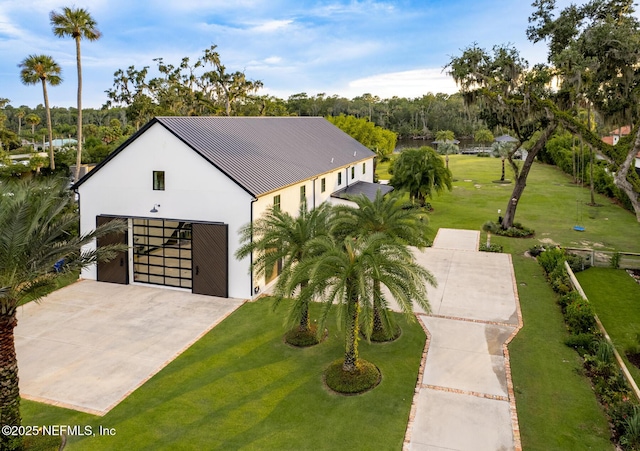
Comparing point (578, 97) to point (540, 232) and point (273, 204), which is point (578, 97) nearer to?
point (540, 232)

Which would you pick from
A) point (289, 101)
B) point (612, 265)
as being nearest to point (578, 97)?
point (612, 265)

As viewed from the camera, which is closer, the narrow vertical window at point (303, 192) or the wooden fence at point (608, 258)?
the wooden fence at point (608, 258)

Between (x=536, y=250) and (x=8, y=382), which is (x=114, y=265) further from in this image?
(x=536, y=250)

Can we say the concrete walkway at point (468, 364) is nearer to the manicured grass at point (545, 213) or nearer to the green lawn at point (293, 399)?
the green lawn at point (293, 399)

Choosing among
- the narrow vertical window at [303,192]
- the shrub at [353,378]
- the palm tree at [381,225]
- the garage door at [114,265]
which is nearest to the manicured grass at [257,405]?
the shrub at [353,378]

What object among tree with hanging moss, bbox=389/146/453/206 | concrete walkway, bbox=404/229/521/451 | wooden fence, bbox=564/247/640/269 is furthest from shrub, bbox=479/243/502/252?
tree with hanging moss, bbox=389/146/453/206

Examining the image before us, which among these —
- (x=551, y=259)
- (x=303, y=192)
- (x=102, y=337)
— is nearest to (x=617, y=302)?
(x=551, y=259)

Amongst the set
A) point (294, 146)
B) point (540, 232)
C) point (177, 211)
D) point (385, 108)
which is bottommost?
point (540, 232)
